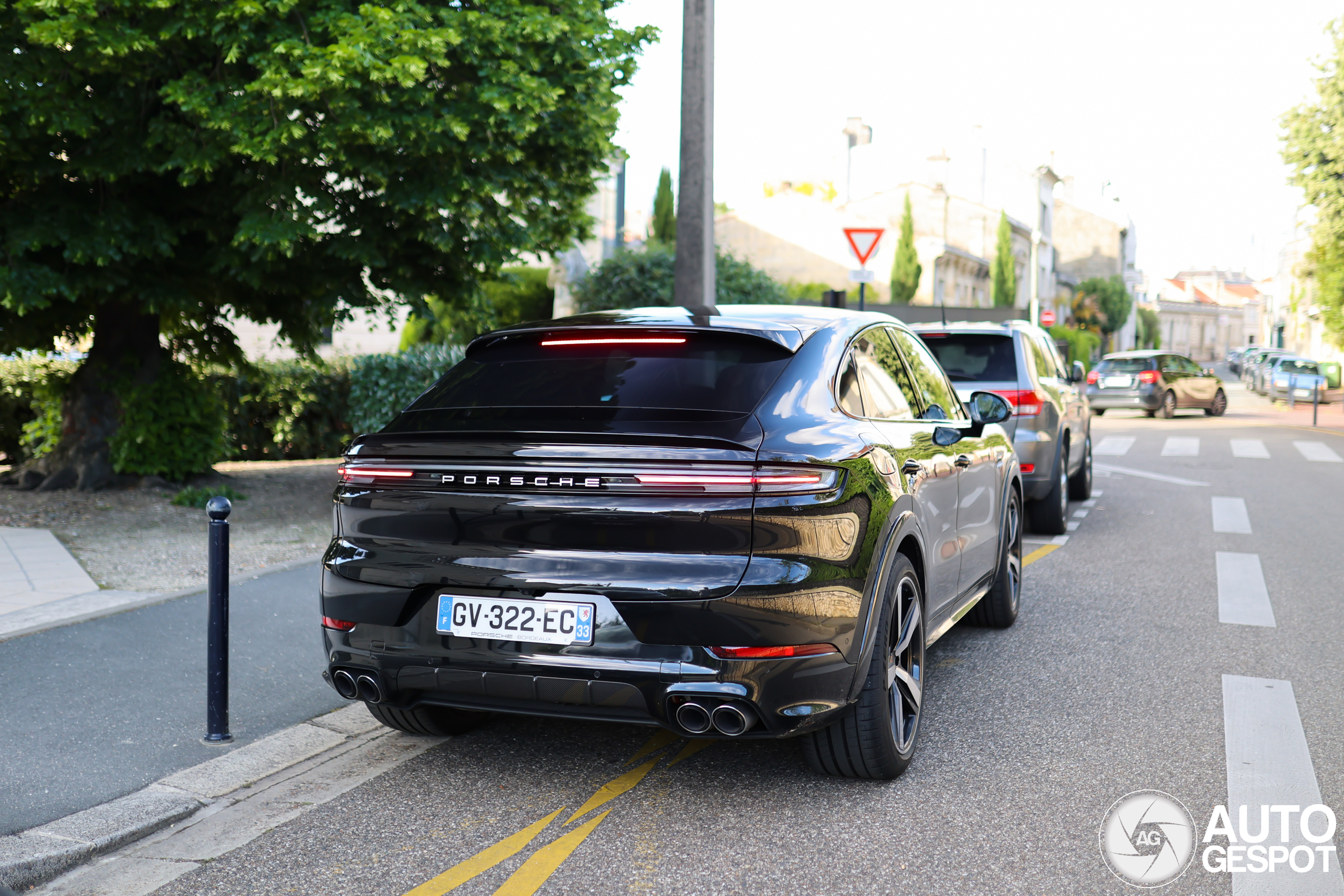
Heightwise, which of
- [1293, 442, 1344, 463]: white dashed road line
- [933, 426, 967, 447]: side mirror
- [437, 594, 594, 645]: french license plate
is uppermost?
[933, 426, 967, 447]: side mirror

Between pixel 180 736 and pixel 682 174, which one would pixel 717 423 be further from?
pixel 682 174

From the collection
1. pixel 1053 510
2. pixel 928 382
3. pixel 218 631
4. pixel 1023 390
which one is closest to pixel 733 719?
pixel 218 631

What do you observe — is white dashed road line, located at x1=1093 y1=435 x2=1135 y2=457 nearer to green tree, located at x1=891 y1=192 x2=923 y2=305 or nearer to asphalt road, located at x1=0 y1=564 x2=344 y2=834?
asphalt road, located at x1=0 y1=564 x2=344 y2=834

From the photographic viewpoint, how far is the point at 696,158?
A: 1071 centimetres

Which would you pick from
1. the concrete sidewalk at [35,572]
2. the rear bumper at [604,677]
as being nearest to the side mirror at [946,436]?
the rear bumper at [604,677]

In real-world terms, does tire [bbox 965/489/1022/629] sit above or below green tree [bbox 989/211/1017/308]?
below

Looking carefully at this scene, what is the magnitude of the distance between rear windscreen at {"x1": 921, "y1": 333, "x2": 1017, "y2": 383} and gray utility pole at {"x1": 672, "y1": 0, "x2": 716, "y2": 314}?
2.09m

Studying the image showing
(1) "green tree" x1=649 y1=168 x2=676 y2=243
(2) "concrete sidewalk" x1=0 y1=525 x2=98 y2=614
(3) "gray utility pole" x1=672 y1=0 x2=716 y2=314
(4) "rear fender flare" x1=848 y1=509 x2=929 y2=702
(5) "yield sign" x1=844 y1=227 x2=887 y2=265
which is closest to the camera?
(4) "rear fender flare" x1=848 y1=509 x2=929 y2=702

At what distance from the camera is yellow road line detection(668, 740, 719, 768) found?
453 cm

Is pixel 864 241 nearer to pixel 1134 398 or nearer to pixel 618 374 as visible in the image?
pixel 618 374

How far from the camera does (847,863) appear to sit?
357 centimetres

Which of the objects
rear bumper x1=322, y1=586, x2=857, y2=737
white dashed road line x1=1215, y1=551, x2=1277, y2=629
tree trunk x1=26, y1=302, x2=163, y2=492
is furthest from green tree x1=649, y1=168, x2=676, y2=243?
rear bumper x1=322, y1=586, x2=857, y2=737

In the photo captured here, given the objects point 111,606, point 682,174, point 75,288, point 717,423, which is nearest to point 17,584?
point 111,606

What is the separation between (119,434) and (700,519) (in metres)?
9.65
